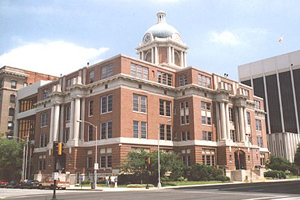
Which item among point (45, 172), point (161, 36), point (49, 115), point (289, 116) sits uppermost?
point (161, 36)

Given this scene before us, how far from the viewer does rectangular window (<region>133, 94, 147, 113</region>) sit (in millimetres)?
54875

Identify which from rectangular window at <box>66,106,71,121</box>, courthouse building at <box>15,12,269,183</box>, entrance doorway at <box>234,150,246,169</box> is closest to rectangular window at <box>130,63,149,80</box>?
courthouse building at <box>15,12,269,183</box>

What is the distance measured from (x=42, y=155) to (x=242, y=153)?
4103 centimetres

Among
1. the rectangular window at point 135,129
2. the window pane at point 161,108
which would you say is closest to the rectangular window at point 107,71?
the rectangular window at point 135,129

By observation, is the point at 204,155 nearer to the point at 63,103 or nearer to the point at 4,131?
the point at 63,103

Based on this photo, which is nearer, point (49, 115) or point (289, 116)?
point (49, 115)

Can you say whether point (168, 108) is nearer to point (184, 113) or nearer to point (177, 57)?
point (184, 113)

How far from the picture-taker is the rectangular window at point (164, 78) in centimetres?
6049

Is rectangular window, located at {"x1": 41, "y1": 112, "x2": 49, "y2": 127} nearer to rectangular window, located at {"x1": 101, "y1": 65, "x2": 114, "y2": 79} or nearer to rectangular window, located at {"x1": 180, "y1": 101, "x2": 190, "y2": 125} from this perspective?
rectangular window, located at {"x1": 101, "y1": 65, "x2": 114, "y2": 79}

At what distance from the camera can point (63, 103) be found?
64.6m

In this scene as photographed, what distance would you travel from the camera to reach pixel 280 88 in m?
131

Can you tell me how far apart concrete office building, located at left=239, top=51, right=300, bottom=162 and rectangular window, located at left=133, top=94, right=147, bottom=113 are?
276 feet

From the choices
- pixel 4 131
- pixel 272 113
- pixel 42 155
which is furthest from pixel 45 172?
pixel 272 113

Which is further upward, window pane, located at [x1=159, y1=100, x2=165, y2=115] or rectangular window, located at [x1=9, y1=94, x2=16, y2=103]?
rectangular window, located at [x1=9, y1=94, x2=16, y2=103]
